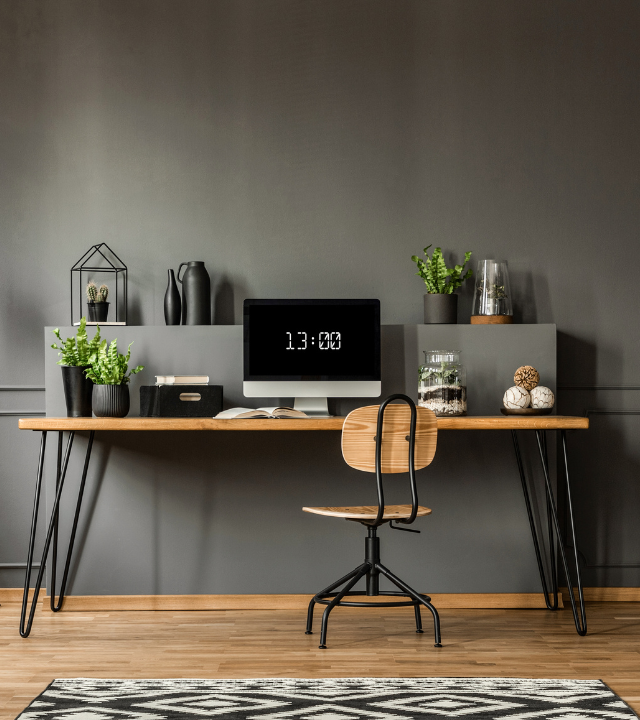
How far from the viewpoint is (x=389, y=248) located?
360 centimetres

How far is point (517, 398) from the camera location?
3.23 metres

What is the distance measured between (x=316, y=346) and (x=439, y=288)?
24.2 inches

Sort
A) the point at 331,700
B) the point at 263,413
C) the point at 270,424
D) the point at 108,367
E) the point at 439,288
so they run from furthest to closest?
the point at 439,288 → the point at 108,367 → the point at 263,413 → the point at 270,424 → the point at 331,700

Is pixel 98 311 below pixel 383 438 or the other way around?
the other way around

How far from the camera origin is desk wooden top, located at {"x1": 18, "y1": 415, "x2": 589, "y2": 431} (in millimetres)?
2941

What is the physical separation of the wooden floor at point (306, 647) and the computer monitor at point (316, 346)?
940mm

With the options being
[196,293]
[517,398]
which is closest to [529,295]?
[517,398]

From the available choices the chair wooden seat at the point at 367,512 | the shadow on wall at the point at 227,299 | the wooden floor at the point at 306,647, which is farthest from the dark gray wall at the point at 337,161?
the chair wooden seat at the point at 367,512

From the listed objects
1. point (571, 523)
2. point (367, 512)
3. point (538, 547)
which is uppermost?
point (367, 512)

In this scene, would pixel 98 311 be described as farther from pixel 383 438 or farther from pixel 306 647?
pixel 306 647

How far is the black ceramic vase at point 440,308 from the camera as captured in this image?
344 cm

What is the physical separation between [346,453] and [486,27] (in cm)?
219

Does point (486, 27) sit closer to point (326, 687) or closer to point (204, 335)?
point (204, 335)

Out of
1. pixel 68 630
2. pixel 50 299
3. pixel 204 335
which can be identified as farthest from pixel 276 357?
pixel 68 630
